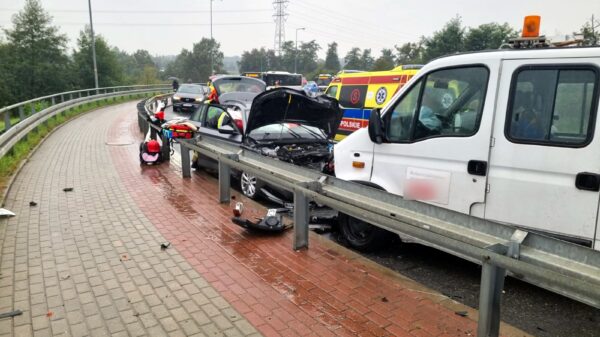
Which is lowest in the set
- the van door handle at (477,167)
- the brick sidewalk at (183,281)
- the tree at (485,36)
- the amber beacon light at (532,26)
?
the brick sidewalk at (183,281)

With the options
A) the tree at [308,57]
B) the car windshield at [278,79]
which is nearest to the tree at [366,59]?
the tree at [308,57]

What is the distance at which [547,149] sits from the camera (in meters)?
3.81

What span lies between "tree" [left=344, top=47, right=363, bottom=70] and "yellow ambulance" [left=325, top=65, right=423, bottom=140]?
8798 centimetres

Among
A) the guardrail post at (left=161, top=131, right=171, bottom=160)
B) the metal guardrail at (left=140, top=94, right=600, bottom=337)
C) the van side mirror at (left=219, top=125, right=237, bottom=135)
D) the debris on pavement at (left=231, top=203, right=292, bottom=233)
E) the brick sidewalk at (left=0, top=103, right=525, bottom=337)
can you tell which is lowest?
the brick sidewalk at (left=0, top=103, right=525, bottom=337)

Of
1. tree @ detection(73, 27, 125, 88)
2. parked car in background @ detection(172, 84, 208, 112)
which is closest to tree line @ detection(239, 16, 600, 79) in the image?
parked car in background @ detection(172, 84, 208, 112)

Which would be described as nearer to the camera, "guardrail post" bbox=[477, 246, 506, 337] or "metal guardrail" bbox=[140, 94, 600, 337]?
"metal guardrail" bbox=[140, 94, 600, 337]

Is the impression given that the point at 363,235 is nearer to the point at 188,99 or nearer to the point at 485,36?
the point at 188,99

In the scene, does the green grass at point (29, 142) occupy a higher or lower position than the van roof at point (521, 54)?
lower

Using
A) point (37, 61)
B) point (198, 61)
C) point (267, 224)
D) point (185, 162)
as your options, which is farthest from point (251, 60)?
point (267, 224)

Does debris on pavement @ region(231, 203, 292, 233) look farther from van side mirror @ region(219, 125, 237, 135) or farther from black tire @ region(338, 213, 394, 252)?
van side mirror @ region(219, 125, 237, 135)

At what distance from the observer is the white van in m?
3.65

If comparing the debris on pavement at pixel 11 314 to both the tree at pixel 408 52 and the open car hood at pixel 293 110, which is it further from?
the tree at pixel 408 52

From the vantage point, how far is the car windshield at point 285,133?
26.9 feet

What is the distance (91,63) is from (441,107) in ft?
209
